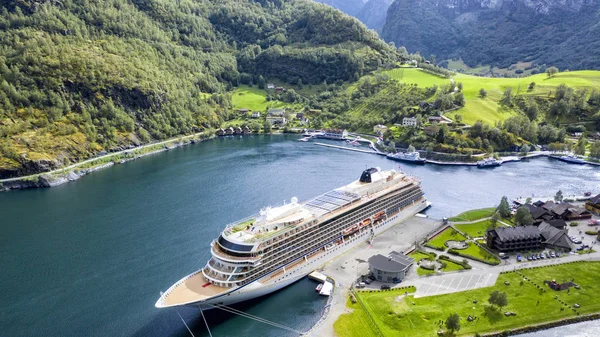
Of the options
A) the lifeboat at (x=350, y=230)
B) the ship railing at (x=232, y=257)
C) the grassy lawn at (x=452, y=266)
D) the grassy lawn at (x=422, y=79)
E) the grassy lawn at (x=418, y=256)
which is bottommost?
the grassy lawn at (x=418, y=256)

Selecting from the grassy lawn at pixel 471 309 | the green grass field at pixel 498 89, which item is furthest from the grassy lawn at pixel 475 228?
the green grass field at pixel 498 89

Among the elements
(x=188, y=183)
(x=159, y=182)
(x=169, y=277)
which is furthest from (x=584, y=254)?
(x=159, y=182)

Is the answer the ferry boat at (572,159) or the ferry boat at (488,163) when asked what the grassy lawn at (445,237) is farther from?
the ferry boat at (572,159)

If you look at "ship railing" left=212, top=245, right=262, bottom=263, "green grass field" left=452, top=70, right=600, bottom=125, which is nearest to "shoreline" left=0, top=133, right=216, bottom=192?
"ship railing" left=212, top=245, right=262, bottom=263

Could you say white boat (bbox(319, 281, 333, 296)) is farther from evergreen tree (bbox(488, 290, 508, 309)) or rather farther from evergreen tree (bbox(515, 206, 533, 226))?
evergreen tree (bbox(515, 206, 533, 226))

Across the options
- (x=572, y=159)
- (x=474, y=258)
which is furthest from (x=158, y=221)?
(x=572, y=159)

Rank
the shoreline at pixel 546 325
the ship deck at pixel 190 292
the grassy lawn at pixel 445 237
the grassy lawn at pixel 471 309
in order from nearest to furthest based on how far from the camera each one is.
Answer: the shoreline at pixel 546 325, the grassy lawn at pixel 471 309, the ship deck at pixel 190 292, the grassy lawn at pixel 445 237

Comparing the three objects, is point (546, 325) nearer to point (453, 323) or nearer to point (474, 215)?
point (453, 323)
